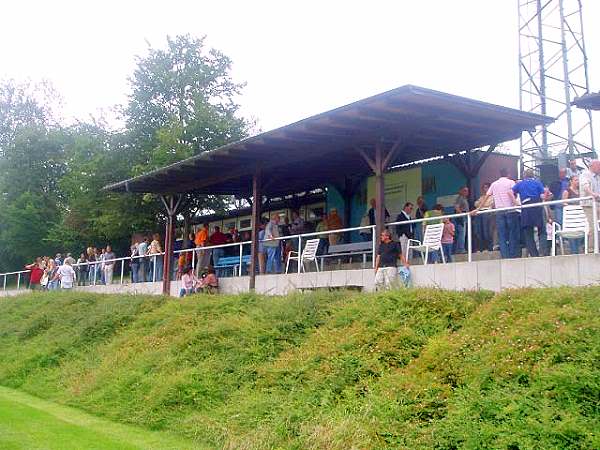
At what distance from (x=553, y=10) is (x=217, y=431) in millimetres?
20529

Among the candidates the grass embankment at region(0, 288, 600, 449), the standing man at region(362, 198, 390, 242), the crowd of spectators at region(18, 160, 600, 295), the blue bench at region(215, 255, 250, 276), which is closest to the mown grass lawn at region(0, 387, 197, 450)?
the grass embankment at region(0, 288, 600, 449)

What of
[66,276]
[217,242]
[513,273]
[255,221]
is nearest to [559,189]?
[513,273]

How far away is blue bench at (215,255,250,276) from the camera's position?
1996cm

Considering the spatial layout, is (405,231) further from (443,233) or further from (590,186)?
(590,186)

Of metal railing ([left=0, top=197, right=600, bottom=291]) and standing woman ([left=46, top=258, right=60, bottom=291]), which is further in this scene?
standing woman ([left=46, top=258, right=60, bottom=291])

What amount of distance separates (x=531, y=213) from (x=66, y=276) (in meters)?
18.9

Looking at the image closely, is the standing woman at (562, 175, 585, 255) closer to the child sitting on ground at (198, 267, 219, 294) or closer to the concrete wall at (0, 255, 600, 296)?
the concrete wall at (0, 255, 600, 296)

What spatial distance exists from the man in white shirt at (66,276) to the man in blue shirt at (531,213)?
18.5 metres

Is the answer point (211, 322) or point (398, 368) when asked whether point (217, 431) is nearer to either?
point (398, 368)

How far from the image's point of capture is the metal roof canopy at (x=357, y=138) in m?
13.5

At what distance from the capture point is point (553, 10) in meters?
25.1

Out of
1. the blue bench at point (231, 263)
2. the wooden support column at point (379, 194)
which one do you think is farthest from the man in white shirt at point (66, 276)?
the wooden support column at point (379, 194)

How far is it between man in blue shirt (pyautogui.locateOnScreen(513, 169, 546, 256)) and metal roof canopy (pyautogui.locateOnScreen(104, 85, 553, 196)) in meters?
2.12

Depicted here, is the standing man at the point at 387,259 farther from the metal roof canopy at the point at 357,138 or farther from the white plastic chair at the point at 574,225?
the white plastic chair at the point at 574,225
